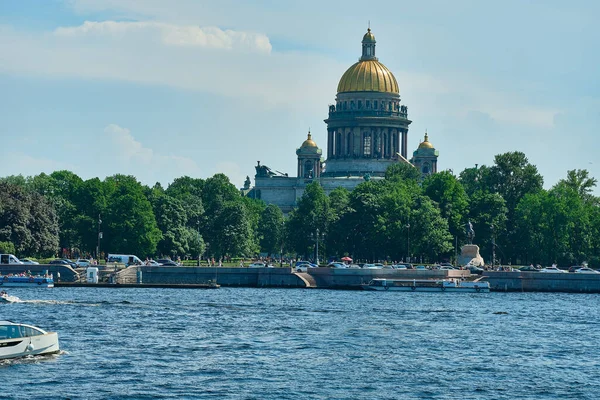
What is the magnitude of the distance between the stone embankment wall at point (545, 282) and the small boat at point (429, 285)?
7.41 feet

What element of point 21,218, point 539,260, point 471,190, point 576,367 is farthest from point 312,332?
point 471,190

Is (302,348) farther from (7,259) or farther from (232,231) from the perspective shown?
(232,231)

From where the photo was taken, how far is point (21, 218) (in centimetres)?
13138

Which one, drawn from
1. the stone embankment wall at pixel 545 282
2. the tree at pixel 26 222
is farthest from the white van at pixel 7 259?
the stone embankment wall at pixel 545 282

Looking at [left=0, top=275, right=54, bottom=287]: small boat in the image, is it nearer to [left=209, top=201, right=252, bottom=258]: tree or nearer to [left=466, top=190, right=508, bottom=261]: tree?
[left=209, top=201, right=252, bottom=258]: tree

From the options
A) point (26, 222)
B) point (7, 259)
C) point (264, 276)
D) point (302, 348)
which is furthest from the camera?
point (26, 222)

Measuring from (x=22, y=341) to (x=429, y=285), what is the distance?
62.6 metres

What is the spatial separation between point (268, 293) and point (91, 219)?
114 ft

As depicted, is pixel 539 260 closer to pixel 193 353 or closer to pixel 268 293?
pixel 268 293

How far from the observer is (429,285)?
122125 millimetres

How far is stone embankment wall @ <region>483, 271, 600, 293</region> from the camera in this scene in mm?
123500

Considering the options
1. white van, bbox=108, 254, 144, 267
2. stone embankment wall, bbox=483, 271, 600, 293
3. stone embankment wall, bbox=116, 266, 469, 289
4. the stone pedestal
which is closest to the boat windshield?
stone embankment wall, bbox=116, 266, 469, 289

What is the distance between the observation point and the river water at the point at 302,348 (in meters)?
58.3

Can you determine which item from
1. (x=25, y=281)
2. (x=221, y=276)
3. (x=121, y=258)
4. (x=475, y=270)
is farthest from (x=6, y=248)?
A: (x=475, y=270)
